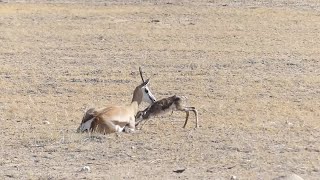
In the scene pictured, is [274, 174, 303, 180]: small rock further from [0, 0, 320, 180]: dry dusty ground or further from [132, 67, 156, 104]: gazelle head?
[132, 67, 156, 104]: gazelle head

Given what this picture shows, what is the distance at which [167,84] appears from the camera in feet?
55.2

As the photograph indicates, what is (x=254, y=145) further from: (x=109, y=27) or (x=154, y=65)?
(x=109, y=27)

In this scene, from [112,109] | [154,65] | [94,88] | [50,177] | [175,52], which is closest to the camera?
[50,177]

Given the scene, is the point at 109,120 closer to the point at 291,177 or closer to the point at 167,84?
the point at 291,177

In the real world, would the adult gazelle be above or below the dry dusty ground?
above

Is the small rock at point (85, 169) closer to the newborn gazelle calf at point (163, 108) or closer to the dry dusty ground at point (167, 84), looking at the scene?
the dry dusty ground at point (167, 84)

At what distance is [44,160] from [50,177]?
90cm

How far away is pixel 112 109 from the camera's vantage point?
40.0ft

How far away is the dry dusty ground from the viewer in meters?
10.6

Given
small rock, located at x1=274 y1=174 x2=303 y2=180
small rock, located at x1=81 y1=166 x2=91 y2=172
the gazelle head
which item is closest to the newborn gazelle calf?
the gazelle head

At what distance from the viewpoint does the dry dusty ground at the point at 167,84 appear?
34.7 feet

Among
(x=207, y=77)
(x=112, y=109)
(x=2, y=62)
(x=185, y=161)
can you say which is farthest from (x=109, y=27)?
(x=185, y=161)

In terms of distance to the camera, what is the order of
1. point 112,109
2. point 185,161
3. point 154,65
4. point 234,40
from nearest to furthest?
1. point 185,161
2. point 112,109
3. point 154,65
4. point 234,40

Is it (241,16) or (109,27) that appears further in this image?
(241,16)
